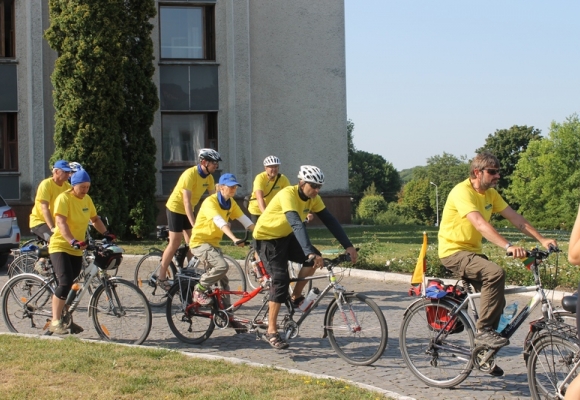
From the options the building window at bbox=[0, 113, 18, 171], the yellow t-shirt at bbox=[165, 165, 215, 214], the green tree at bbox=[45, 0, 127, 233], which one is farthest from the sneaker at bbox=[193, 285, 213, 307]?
the building window at bbox=[0, 113, 18, 171]

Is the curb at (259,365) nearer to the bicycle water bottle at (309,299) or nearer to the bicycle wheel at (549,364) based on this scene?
the bicycle water bottle at (309,299)

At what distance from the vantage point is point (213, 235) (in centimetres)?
938

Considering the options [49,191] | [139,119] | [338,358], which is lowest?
[338,358]

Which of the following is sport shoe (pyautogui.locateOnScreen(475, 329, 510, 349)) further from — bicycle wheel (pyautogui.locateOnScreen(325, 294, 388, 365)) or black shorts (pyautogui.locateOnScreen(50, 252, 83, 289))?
black shorts (pyautogui.locateOnScreen(50, 252, 83, 289))

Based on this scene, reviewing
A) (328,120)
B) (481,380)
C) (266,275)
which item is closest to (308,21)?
(328,120)

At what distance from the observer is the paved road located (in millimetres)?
6993

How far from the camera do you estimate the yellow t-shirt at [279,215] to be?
819 centimetres

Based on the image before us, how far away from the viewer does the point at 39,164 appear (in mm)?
23766

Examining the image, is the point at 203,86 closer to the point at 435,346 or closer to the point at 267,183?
the point at 267,183

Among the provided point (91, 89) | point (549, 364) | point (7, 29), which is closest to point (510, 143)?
point (7, 29)

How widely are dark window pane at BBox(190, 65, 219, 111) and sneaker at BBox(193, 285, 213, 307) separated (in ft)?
55.8

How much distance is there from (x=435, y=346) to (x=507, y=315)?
711 millimetres

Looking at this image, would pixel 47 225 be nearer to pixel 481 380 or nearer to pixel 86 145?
pixel 481 380

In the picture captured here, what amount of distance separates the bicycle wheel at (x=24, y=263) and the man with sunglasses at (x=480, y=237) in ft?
21.1
